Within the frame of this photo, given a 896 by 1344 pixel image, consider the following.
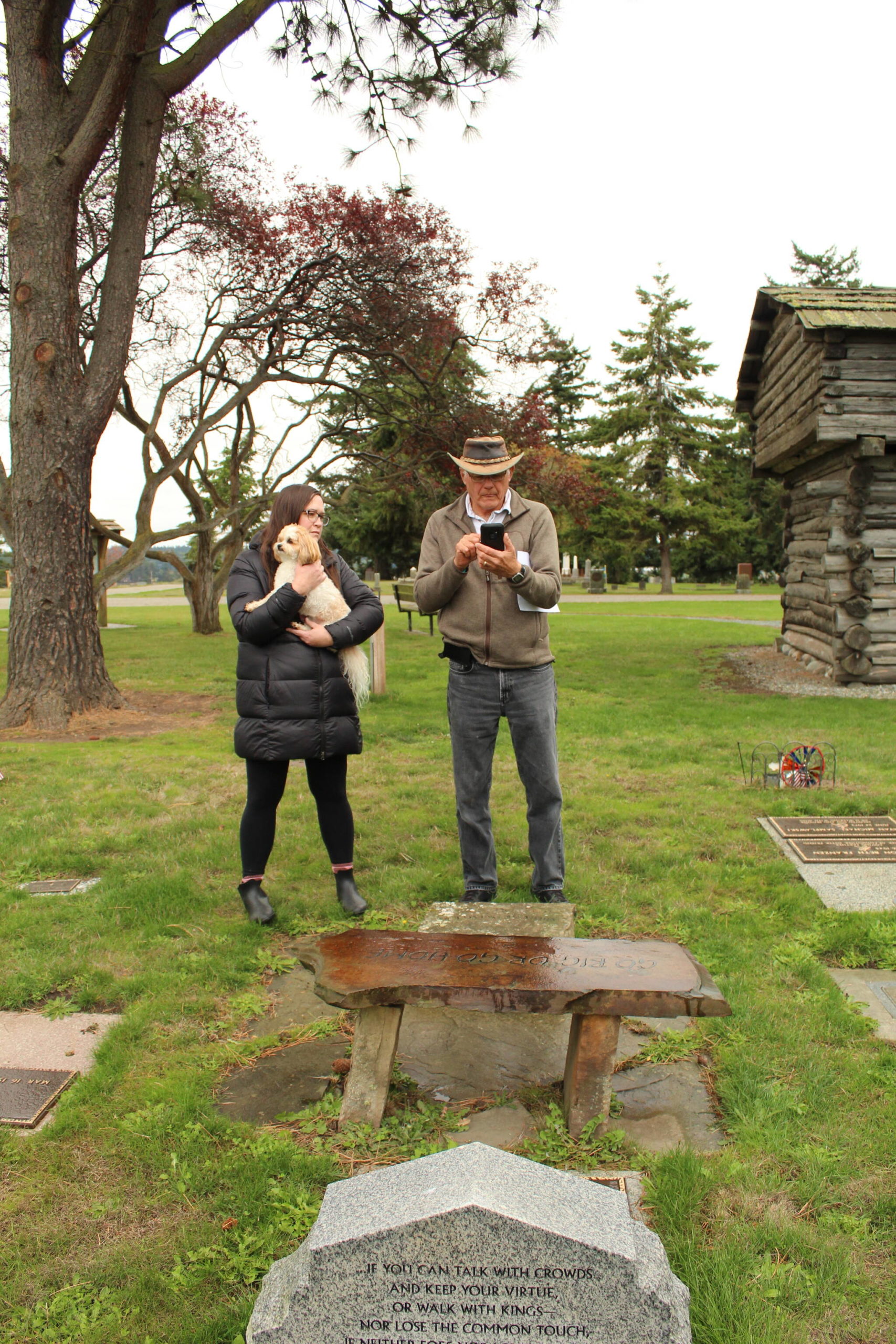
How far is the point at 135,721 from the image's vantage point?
383 inches

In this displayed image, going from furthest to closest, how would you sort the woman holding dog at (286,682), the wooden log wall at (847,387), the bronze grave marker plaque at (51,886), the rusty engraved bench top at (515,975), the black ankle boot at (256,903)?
the wooden log wall at (847,387)
the bronze grave marker plaque at (51,886)
the black ankle boot at (256,903)
the woman holding dog at (286,682)
the rusty engraved bench top at (515,975)

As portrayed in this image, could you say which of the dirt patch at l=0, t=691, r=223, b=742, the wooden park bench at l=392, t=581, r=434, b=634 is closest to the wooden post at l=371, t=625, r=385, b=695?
the dirt patch at l=0, t=691, r=223, b=742

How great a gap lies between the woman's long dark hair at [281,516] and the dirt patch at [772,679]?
26.9ft

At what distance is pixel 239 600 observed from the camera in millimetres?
4285

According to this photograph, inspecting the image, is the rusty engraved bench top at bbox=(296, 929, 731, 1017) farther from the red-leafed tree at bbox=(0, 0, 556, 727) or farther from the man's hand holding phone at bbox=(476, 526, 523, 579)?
the red-leafed tree at bbox=(0, 0, 556, 727)

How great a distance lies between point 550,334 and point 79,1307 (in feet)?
59.1

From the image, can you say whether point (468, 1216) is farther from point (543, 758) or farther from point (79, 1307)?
point (543, 758)

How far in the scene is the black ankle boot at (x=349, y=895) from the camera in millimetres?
4539

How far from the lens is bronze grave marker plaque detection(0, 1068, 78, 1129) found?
2.97 metres

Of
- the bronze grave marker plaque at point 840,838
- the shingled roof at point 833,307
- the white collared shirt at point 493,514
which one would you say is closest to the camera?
A: the white collared shirt at point 493,514

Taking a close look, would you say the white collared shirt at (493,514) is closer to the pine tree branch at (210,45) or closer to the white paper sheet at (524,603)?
the white paper sheet at (524,603)

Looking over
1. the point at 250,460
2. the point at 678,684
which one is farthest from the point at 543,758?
the point at 250,460

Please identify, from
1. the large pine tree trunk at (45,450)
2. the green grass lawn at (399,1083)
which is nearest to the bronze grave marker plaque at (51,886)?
the green grass lawn at (399,1083)

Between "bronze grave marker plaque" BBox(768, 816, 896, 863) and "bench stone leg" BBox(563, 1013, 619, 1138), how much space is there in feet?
8.98
